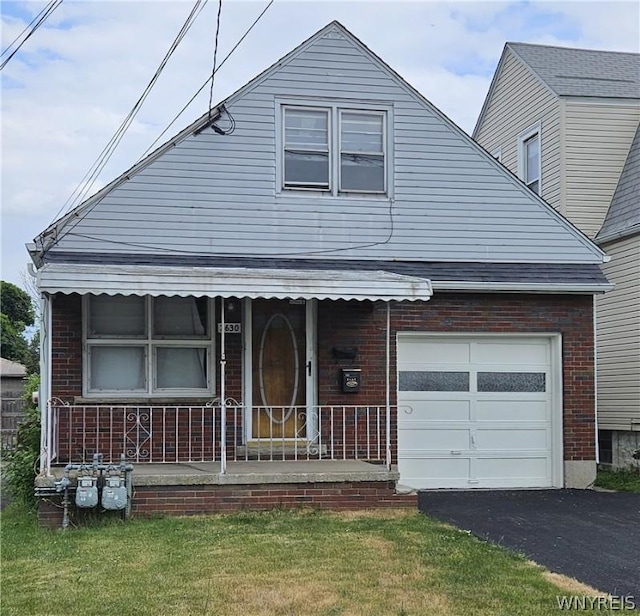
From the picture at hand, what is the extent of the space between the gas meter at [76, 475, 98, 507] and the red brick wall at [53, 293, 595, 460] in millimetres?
2209

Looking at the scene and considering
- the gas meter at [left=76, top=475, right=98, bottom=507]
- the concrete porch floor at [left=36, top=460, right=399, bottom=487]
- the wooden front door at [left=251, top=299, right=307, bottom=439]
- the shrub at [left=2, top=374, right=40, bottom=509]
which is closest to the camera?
the gas meter at [left=76, top=475, right=98, bottom=507]

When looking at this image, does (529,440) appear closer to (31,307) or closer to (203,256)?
(203,256)

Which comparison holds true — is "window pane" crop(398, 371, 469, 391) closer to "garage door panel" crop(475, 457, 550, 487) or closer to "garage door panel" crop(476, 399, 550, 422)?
"garage door panel" crop(476, 399, 550, 422)

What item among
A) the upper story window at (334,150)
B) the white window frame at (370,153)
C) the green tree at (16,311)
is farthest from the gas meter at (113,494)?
the green tree at (16,311)

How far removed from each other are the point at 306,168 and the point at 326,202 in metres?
0.56

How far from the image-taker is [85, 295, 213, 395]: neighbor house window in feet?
36.9

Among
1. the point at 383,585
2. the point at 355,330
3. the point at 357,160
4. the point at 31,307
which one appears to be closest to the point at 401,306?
the point at 355,330

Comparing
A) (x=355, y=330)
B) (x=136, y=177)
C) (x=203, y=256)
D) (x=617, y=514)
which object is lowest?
(x=617, y=514)

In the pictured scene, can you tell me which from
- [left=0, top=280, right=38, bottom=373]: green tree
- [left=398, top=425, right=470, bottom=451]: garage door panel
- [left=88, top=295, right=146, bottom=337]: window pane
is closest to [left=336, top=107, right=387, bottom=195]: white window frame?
[left=88, top=295, right=146, bottom=337]: window pane

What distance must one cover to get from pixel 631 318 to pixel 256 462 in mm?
6937

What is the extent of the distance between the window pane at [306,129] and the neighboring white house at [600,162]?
5295mm

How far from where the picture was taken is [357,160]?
12406 millimetres

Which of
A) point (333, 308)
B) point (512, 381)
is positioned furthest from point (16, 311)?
point (512, 381)

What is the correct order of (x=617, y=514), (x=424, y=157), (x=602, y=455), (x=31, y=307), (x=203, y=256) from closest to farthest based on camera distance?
(x=617, y=514) < (x=203, y=256) < (x=424, y=157) < (x=602, y=455) < (x=31, y=307)
